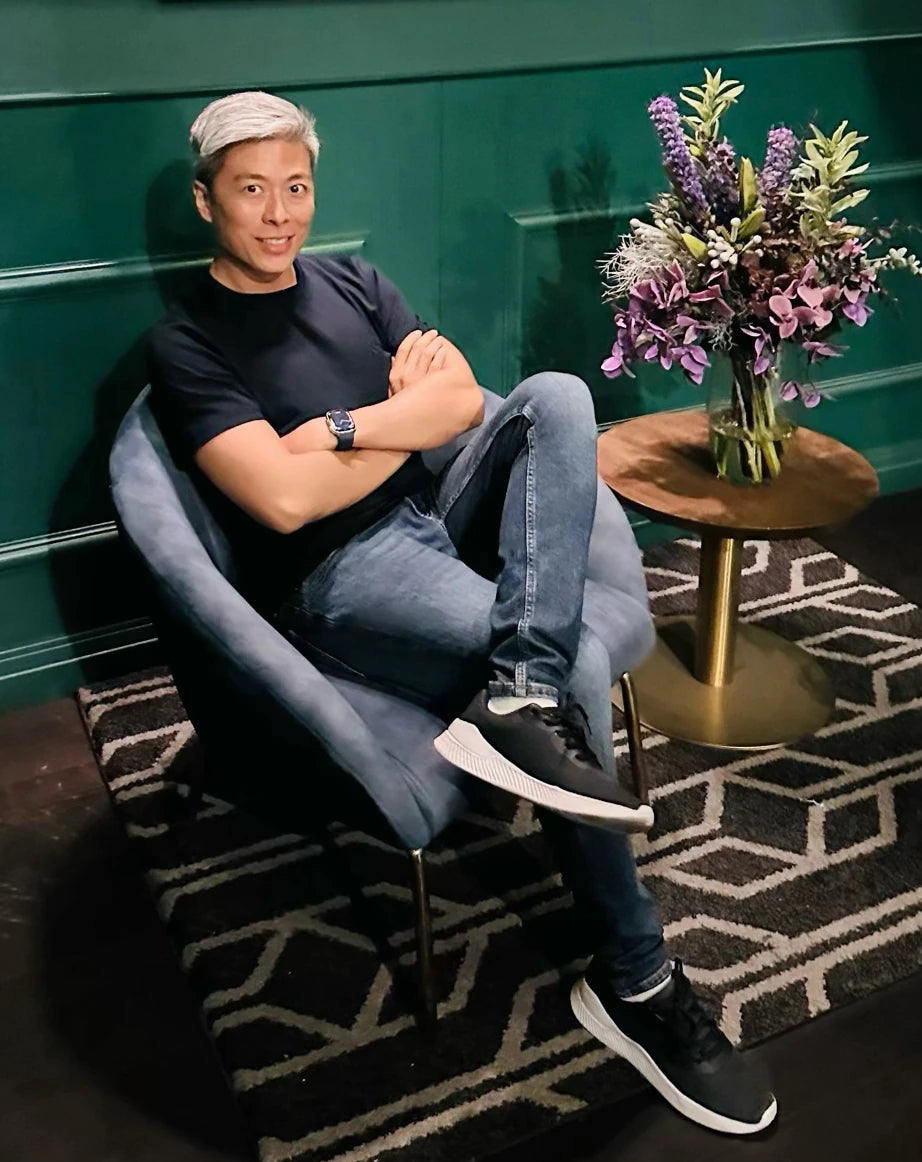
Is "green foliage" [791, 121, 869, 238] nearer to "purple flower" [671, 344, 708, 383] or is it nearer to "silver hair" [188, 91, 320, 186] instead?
"purple flower" [671, 344, 708, 383]

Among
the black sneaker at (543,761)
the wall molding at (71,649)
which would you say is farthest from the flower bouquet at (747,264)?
the wall molding at (71,649)

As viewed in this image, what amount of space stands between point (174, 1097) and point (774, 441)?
143 centimetres

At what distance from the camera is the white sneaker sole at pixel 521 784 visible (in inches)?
59.6

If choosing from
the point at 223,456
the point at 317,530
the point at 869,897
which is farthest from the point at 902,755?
the point at 223,456

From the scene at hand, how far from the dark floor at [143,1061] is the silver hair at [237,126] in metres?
1.13

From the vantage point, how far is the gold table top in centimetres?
204

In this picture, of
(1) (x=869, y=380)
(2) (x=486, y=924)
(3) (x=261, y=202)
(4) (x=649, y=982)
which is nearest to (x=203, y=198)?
(3) (x=261, y=202)

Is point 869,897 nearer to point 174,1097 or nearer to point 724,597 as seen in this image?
point 724,597

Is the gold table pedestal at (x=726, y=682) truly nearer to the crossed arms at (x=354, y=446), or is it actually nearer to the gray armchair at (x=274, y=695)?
the gray armchair at (x=274, y=695)

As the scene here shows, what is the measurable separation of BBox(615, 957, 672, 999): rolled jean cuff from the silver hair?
51.5 inches

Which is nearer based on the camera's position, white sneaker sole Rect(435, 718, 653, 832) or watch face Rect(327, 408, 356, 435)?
white sneaker sole Rect(435, 718, 653, 832)

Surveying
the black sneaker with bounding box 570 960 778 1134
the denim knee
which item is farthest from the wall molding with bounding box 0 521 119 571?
Result: the black sneaker with bounding box 570 960 778 1134

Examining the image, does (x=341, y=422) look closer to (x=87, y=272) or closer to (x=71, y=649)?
(x=87, y=272)

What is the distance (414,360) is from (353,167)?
0.57 meters
